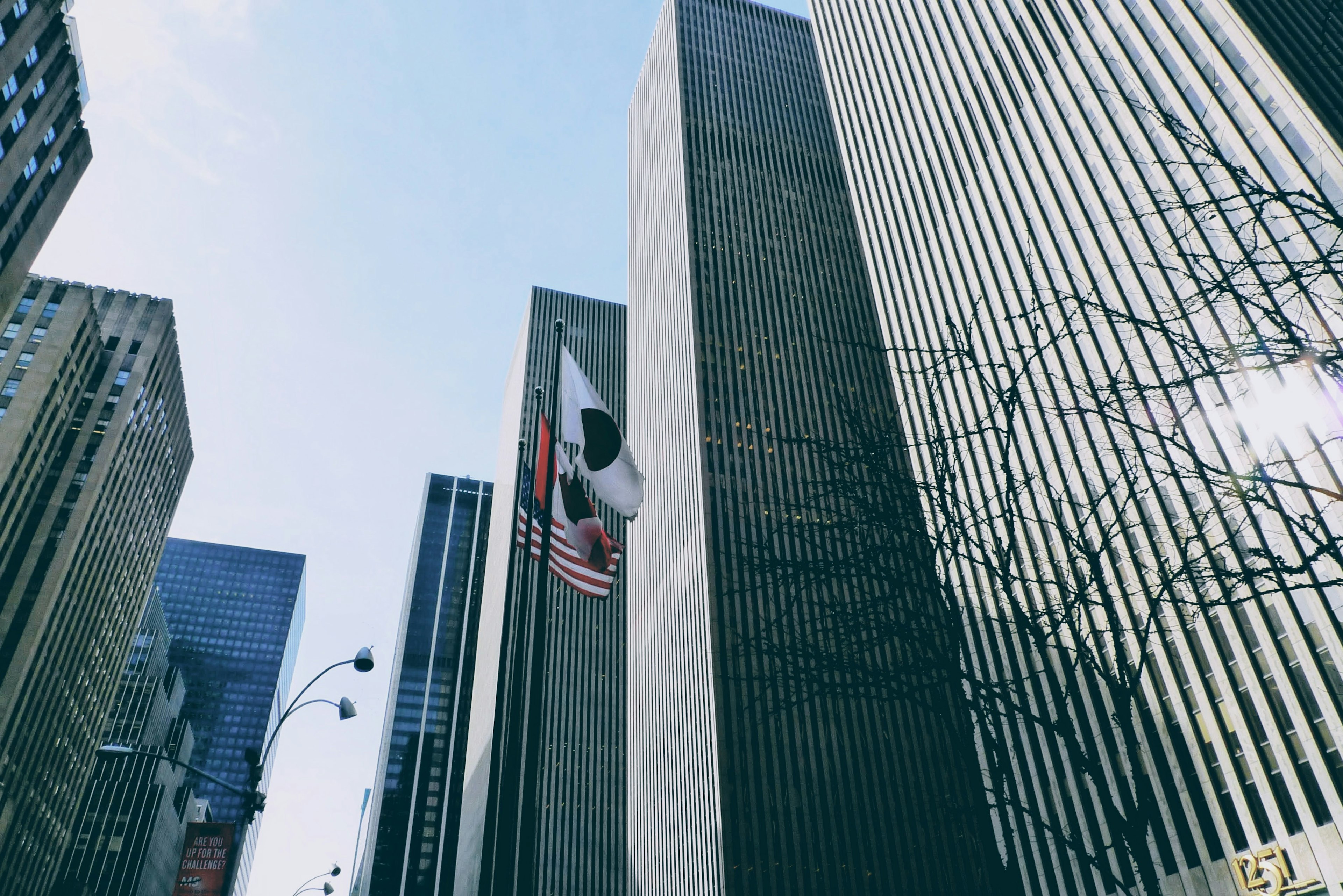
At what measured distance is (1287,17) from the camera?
33406mm

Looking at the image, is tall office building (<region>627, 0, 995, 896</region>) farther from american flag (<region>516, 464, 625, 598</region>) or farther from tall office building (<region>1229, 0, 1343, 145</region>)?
tall office building (<region>1229, 0, 1343, 145</region>)

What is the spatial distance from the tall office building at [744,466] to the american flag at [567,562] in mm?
17972

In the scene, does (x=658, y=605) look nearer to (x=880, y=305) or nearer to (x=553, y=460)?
(x=880, y=305)

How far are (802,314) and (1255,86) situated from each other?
52.7 meters

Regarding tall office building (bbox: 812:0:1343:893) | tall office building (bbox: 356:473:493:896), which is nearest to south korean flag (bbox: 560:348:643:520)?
tall office building (bbox: 812:0:1343:893)

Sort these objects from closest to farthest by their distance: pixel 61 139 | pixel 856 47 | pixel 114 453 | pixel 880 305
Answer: pixel 880 305, pixel 856 47, pixel 61 139, pixel 114 453

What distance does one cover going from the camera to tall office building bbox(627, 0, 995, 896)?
190 feet

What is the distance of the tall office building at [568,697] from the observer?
108m

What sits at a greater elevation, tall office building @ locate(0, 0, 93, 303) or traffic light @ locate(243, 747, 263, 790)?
tall office building @ locate(0, 0, 93, 303)

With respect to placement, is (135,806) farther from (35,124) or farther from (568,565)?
(568,565)

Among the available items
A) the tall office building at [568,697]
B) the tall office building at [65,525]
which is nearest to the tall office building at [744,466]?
the tall office building at [568,697]

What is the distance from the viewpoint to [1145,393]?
1847cm

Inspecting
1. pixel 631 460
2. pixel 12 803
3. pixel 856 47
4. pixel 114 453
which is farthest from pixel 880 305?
pixel 12 803

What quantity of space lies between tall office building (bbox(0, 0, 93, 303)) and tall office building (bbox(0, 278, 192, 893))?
35.4ft
